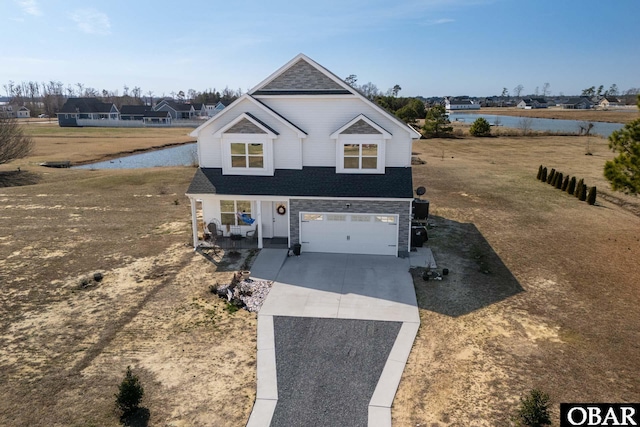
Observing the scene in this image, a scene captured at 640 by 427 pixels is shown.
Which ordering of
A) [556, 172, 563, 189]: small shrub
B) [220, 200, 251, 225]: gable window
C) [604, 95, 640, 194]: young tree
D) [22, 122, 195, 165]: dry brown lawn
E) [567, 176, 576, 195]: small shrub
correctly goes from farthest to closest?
[22, 122, 195, 165]: dry brown lawn
[556, 172, 563, 189]: small shrub
[567, 176, 576, 195]: small shrub
[220, 200, 251, 225]: gable window
[604, 95, 640, 194]: young tree

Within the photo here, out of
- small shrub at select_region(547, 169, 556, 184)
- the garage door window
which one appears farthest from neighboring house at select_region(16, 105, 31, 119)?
small shrub at select_region(547, 169, 556, 184)

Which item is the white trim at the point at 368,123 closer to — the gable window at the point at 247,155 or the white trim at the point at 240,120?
the white trim at the point at 240,120

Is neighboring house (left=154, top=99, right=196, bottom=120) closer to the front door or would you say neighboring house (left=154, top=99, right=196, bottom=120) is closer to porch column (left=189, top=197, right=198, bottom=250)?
porch column (left=189, top=197, right=198, bottom=250)

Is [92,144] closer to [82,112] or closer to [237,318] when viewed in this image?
[82,112]

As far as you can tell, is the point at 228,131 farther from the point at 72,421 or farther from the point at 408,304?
the point at 72,421

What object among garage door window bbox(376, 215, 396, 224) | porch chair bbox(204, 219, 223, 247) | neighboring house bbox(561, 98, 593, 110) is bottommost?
porch chair bbox(204, 219, 223, 247)

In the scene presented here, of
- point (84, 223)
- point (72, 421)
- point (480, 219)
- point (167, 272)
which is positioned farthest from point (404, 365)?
point (84, 223)
